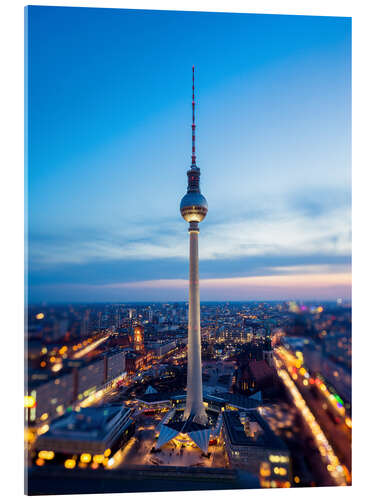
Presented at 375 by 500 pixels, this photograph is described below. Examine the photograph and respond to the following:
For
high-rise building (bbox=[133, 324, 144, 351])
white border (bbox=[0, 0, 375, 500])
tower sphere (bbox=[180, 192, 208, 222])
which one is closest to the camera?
white border (bbox=[0, 0, 375, 500])

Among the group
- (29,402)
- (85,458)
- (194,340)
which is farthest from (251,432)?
(29,402)

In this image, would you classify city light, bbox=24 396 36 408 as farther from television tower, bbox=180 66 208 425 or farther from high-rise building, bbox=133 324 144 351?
high-rise building, bbox=133 324 144 351

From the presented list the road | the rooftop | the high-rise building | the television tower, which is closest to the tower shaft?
the television tower

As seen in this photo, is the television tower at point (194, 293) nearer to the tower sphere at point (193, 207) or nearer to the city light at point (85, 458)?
the tower sphere at point (193, 207)

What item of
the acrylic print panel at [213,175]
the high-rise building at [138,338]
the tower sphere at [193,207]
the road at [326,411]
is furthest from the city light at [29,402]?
the high-rise building at [138,338]

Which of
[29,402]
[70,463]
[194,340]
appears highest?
[29,402]
